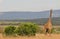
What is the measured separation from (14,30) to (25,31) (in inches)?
39.6

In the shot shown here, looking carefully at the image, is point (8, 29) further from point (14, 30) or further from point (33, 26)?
point (33, 26)

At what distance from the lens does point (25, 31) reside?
59.3 ft

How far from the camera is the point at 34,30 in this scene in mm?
18641

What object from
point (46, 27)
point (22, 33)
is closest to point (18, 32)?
point (22, 33)

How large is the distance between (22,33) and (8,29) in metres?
1.64

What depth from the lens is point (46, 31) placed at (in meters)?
18.5

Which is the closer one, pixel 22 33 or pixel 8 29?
pixel 22 33

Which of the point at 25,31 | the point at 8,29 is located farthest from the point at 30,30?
the point at 8,29

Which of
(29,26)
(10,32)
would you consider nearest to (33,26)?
(29,26)

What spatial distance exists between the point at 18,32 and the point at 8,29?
1.24 meters

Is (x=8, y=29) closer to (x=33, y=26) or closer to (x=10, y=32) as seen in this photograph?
(x=10, y=32)

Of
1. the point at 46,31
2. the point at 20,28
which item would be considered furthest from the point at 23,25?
the point at 46,31

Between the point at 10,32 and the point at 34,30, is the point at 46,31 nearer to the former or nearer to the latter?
the point at 34,30

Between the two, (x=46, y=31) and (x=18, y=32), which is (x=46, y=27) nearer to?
(x=46, y=31)
